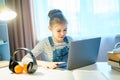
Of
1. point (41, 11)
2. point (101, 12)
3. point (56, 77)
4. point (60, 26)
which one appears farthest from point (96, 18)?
point (56, 77)

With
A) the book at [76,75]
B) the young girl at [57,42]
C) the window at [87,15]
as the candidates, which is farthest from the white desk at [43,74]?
the window at [87,15]

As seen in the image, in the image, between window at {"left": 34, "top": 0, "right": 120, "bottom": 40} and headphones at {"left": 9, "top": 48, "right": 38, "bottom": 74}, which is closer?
headphones at {"left": 9, "top": 48, "right": 38, "bottom": 74}

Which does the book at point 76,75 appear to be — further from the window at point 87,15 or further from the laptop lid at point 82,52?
the window at point 87,15

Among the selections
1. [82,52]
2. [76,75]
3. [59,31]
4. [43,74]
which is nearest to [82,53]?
[82,52]

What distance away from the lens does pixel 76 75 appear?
49.8 inches

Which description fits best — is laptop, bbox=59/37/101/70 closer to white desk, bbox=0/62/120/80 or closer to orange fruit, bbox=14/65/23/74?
white desk, bbox=0/62/120/80

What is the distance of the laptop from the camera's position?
1.30 meters

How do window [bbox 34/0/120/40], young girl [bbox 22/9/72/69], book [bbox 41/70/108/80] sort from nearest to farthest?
book [bbox 41/70/108/80] < young girl [bbox 22/9/72/69] < window [bbox 34/0/120/40]

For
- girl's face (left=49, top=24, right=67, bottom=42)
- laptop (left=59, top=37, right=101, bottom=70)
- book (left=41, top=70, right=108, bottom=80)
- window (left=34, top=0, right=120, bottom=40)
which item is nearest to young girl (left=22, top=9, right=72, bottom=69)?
girl's face (left=49, top=24, right=67, bottom=42)

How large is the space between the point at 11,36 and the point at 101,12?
1.36m

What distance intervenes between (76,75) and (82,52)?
18 cm

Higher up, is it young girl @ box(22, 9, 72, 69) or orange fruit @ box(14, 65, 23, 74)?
young girl @ box(22, 9, 72, 69)

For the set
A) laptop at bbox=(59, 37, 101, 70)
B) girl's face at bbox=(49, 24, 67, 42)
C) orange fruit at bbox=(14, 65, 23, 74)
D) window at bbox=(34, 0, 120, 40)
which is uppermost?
window at bbox=(34, 0, 120, 40)

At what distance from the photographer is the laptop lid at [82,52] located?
1.30 meters
